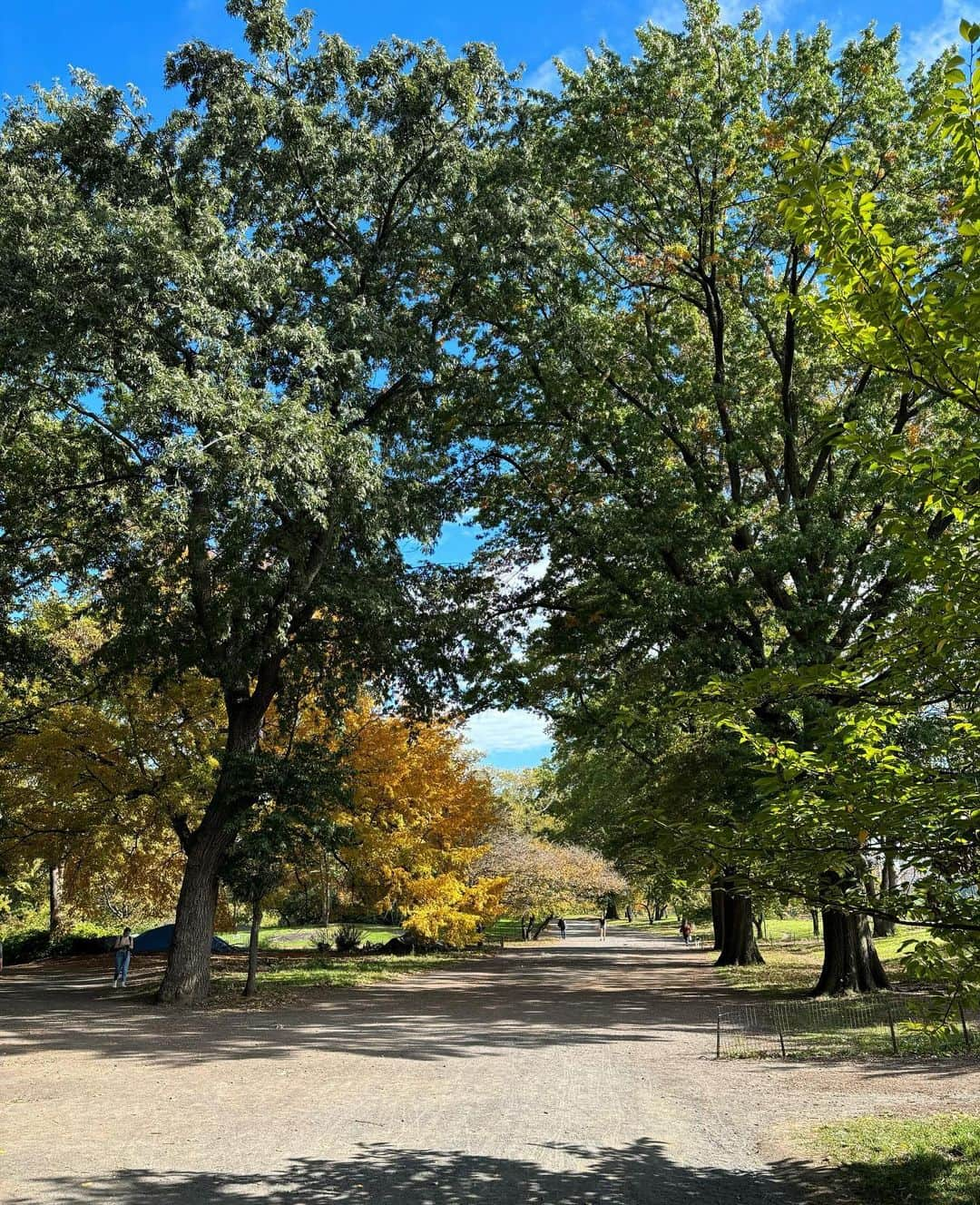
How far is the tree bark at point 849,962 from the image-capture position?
17.6 metres

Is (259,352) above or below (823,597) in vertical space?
above

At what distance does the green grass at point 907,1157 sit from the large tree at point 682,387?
19.6 feet

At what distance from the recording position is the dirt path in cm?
579

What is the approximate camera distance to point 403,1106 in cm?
825

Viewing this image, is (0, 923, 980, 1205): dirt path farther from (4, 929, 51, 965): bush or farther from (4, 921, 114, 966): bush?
(4, 929, 51, 965): bush

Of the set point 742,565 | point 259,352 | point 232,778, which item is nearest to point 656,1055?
point 742,565

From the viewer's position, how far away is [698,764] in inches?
755

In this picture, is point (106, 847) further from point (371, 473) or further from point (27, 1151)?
point (27, 1151)

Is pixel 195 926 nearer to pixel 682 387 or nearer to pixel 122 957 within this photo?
pixel 122 957

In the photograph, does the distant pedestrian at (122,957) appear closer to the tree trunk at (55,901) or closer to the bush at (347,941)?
the tree trunk at (55,901)

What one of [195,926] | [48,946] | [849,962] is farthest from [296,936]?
[849,962]

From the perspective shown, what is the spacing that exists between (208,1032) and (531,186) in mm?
15517

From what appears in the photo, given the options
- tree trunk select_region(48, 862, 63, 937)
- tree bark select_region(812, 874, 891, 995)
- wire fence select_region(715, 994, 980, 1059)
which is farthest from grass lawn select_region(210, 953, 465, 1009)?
tree bark select_region(812, 874, 891, 995)

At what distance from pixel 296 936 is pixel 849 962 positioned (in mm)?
31669
